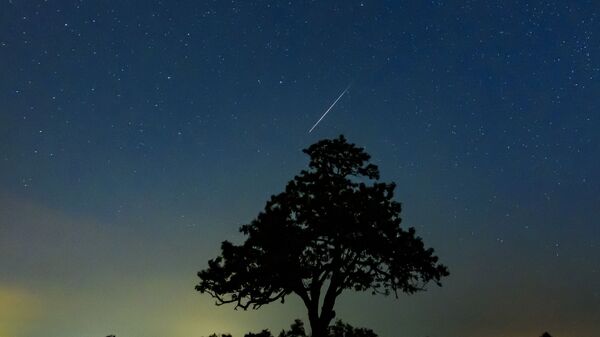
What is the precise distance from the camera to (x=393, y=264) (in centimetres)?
2611

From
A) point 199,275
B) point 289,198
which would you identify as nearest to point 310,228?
point 289,198

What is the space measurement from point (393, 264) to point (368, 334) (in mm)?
4155

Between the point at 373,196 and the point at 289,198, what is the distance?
14.6 ft

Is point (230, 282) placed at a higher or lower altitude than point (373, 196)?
lower

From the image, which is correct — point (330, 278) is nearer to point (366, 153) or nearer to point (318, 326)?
point (318, 326)

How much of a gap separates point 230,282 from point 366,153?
10044mm

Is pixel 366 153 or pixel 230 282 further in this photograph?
pixel 366 153

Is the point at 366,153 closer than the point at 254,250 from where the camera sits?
No

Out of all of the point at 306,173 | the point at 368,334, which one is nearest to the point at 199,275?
the point at 306,173

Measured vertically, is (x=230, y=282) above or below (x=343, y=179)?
below

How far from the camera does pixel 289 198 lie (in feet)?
87.1

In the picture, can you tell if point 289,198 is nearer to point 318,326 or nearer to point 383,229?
point 383,229

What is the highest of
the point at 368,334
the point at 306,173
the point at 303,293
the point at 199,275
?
the point at 306,173

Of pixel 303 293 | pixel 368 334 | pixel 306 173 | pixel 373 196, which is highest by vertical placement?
pixel 306 173
